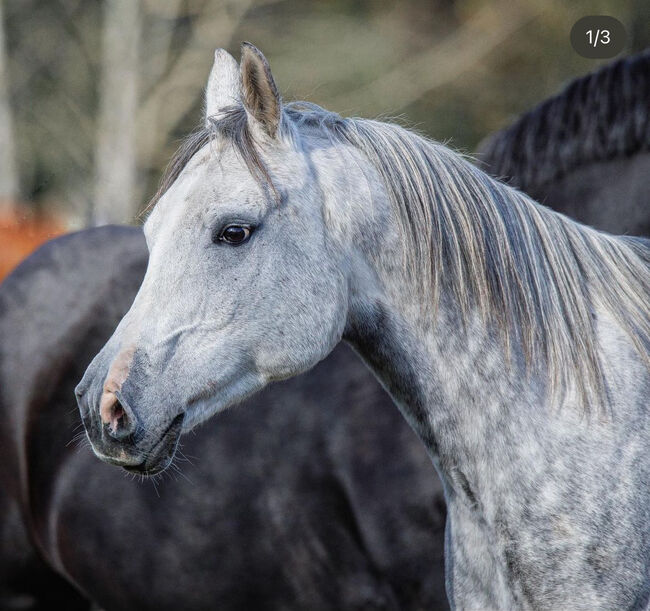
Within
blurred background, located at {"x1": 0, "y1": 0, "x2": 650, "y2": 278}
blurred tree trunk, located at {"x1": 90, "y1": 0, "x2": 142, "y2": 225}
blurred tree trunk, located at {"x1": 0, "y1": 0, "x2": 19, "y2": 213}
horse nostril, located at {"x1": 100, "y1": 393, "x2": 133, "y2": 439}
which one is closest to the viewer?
horse nostril, located at {"x1": 100, "y1": 393, "x2": 133, "y2": 439}

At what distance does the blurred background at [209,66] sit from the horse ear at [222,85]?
36.6 ft

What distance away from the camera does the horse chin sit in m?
1.93

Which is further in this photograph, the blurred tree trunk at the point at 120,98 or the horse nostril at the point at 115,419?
the blurred tree trunk at the point at 120,98

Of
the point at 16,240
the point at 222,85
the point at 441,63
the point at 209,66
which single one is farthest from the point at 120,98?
the point at 222,85

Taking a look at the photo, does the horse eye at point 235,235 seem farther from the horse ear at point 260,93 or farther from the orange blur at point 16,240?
the orange blur at point 16,240

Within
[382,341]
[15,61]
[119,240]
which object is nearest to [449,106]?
[15,61]

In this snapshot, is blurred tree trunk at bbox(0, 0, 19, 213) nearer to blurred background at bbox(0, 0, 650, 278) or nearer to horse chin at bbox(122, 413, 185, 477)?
blurred background at bbox(0, 0, 650, 278)

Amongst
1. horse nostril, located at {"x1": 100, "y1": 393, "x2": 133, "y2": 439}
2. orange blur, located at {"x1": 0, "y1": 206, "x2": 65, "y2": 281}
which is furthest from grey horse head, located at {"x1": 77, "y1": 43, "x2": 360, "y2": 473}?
orange blur, located at {"x1": 0, "y1": 206, "x2": 65, "y2": 281}

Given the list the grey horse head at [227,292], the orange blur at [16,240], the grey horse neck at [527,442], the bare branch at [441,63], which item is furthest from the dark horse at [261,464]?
the bare branch at [441,63]

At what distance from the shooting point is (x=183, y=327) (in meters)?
1.93

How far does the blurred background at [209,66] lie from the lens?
1458cm

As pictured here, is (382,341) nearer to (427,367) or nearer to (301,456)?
(427,367)

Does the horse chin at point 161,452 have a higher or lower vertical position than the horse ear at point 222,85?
lower

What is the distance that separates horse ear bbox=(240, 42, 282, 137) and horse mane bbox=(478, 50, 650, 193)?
44.4 inches
